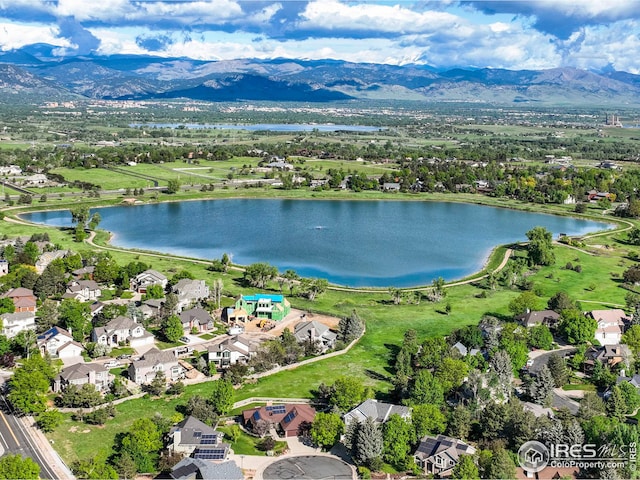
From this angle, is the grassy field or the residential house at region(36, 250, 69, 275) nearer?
the grassy field

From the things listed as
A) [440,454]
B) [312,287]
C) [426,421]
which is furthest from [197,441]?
[312,287]

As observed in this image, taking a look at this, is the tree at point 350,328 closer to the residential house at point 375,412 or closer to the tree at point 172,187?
the residential house at point 375,412

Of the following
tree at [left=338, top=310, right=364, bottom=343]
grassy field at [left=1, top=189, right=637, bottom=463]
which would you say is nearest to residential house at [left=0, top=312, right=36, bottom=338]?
grassy field at [left=1, top=189, right=637, bottom=463]

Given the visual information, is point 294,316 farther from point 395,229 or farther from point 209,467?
point 395,229

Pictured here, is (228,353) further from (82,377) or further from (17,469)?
(17,469)

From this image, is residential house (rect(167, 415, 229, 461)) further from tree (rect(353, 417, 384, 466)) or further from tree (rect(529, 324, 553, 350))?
tree (rect(529, 324, 553, 350))
